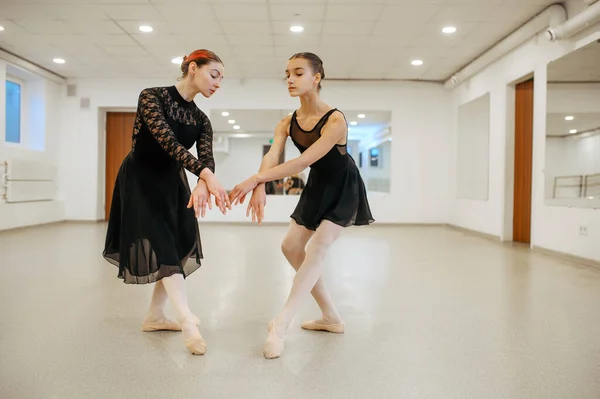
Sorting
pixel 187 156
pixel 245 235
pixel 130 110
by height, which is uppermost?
pixel 130 110

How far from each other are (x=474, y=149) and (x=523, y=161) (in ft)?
5.13

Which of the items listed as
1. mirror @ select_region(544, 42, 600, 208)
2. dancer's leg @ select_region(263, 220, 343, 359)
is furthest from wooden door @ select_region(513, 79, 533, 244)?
dancer's leg @ select_region(263, 220, 343, 359)

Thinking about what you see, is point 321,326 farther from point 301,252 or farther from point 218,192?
point 218,192

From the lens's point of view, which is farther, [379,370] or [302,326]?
[302,326]

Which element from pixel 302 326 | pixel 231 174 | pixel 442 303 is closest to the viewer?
pixel 302 326

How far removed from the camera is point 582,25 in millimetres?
5328

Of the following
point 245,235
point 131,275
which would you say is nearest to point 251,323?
point 131,275

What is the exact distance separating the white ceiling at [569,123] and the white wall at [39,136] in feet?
28.6

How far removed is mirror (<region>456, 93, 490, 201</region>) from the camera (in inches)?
341

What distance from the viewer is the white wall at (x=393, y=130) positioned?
34.9ft

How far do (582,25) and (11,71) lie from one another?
9367mm

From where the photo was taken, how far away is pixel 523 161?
771 centimetres

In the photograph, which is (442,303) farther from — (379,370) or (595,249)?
(595,249)

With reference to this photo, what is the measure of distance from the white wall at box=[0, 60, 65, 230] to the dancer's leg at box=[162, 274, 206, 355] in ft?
26.1
